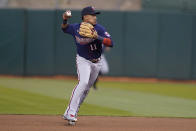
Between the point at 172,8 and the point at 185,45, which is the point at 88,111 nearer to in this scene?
the point at 185,45

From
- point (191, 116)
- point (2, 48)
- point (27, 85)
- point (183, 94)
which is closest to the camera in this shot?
point (191, 116)

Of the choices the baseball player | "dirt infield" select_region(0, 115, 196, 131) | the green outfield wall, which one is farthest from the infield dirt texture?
the green outfield wall

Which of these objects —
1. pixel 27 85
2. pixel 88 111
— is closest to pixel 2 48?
pixel 27 85

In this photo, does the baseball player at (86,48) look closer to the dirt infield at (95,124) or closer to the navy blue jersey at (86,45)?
the navy blue jersey at (86,45)

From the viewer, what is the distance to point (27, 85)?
1939 centimetres

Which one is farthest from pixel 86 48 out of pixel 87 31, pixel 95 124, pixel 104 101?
pixel 104 101

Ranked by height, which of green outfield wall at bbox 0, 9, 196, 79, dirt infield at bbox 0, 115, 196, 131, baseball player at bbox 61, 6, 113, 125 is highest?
baseball player at bbox 61, 6, 113, 125

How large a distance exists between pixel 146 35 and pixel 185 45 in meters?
1.72

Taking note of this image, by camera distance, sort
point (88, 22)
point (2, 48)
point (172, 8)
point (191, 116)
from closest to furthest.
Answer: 1. point (88, 22)
2. point (191, 116)
3. point (2, 48)
4. point (172, 8)

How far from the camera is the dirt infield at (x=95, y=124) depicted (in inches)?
361

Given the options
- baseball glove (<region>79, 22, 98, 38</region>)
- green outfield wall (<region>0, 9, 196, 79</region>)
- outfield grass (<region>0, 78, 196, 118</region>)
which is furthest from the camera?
green outfield wall (<region>0, 9, 196, 79</region>)

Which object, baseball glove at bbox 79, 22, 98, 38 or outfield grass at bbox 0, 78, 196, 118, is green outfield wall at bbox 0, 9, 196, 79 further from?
baseball glove at bbox 79, 22, 98, 38

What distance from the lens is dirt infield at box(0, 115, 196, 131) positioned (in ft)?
30.1

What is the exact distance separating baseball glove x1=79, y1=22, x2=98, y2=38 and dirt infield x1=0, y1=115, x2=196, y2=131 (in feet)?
4.89
